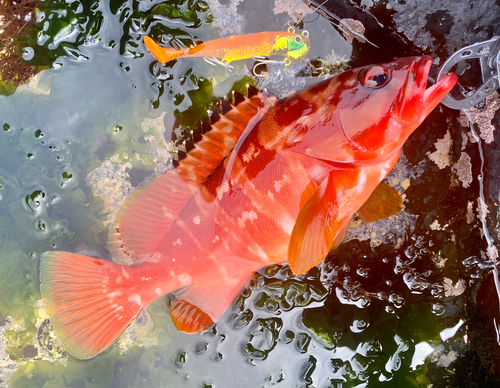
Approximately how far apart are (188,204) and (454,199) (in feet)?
6.37

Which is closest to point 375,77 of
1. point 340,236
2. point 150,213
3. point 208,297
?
point 340,236

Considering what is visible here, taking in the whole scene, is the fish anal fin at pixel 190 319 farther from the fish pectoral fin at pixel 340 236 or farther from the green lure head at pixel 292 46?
the green lure head at pixel 292 46

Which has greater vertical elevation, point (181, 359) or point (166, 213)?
point (166, 213)

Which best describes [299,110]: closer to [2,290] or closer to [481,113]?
[481,113]

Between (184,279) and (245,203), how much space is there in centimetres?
65

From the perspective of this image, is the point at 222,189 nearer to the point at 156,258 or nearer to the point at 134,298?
the point at 156,258

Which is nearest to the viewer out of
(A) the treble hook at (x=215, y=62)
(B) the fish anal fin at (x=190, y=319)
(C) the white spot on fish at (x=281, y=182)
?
(C) the white spot on fish at (x=281, y=182)

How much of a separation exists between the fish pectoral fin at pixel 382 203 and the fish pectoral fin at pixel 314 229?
51 cm

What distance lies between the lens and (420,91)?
1747 mm

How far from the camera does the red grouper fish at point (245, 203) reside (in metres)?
1.85

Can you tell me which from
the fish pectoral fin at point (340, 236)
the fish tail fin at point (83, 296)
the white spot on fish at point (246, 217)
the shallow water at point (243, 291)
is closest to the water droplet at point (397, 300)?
the shallow water at point (243, 291)

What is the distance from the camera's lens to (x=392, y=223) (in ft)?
8.34

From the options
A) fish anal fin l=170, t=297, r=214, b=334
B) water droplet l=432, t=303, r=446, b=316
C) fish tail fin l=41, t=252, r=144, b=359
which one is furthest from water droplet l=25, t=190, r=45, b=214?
water droplet l=432, t=303, r=446, b=316

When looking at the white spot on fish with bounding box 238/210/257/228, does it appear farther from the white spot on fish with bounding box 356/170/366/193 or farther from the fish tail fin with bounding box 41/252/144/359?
the fish tail fin with bounding box 41/252/144/359
